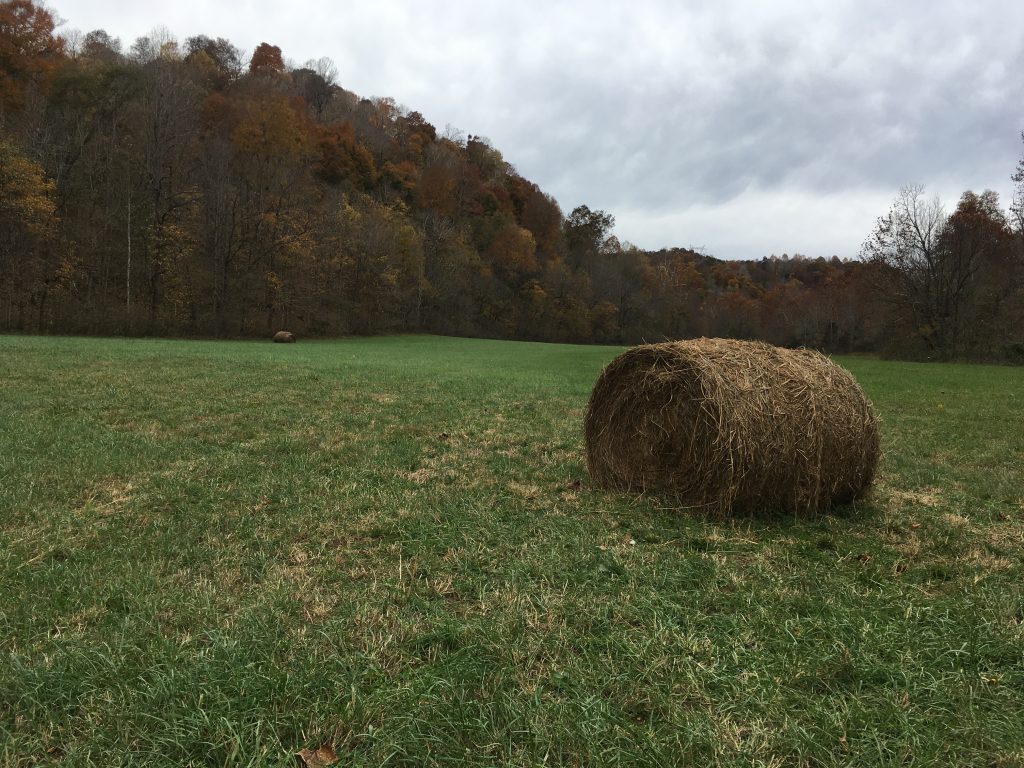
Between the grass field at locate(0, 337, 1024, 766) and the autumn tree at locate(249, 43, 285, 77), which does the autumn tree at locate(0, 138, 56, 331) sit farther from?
the autumn tree at locate(249, 43, 285, 77)

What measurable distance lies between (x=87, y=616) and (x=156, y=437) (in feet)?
19.6

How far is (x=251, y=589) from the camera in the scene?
375 cm

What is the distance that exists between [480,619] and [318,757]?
47.7 inches

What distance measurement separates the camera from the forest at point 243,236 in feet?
134

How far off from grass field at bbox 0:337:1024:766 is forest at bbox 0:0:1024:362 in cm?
4174

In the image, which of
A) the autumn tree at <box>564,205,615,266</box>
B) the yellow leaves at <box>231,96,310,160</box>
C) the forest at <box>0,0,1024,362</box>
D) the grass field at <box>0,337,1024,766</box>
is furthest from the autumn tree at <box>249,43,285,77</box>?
the grass field at <box>0,337,1024,766</box>

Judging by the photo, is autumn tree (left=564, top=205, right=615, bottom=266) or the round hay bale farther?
autumn tree (left=564, top=205, right=615, bottom=266)

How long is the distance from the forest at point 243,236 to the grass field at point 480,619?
41736mm

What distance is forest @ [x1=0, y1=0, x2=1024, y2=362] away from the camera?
4072 centimetres

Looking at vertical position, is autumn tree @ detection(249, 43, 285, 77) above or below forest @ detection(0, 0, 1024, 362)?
above

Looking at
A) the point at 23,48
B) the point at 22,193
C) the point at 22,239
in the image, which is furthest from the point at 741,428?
the point at 23,48

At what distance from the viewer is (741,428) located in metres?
5.11

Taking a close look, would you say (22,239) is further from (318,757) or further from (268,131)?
(318,757)

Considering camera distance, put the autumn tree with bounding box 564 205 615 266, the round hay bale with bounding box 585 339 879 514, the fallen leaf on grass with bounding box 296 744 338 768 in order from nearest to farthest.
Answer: the fallen leaf on grass with bounding box 296 744 338 768
the round hay bale with bounding box 585 339 879 514
the autumn tree with bounding box 564 205 615 266
